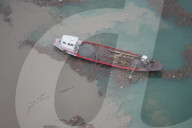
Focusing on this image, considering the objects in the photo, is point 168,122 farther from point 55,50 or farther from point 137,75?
point 55,50

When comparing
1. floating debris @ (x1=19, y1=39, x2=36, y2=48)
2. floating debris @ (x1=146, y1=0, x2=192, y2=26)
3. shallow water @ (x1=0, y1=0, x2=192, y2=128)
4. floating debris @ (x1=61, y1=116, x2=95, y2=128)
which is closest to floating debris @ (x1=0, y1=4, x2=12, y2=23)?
shallow water @ (x1=0, y1=0, x2=192, y2=128)

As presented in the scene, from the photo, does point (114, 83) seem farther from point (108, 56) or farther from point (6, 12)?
point (6, 12)

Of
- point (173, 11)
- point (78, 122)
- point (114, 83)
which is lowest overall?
point (78, 122)

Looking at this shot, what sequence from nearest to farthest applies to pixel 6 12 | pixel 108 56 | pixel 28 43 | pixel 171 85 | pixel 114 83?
1. pixel 114 83
2. pixel 108 56
3. pixel 171 85
4. pixel 28 43
5. pixel 6 12

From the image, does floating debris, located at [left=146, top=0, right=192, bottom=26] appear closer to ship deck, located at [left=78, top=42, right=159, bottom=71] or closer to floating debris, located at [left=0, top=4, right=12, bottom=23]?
ship deck, located at [left=78, top=42, right=159, bottom=71]

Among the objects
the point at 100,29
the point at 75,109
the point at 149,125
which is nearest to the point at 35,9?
the point at 100,29

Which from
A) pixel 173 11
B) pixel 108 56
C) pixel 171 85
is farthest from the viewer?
pixel 173 11

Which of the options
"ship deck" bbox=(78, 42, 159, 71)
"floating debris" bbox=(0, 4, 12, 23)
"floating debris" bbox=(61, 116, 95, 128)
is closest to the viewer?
"floating debris" bbox=(61, 116, 95, 128)

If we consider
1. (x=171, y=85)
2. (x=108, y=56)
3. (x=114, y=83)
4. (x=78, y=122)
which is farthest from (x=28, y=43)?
(x=171, y=85)
